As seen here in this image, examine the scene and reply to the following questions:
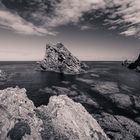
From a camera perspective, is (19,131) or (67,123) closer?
(19,131)

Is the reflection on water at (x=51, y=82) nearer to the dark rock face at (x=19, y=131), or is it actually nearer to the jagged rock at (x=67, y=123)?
the jagged rock at (x=67, y=123)

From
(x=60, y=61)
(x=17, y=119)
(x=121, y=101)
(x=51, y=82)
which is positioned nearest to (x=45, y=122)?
(x=17, y=119)

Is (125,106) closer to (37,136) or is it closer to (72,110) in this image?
(72,110)

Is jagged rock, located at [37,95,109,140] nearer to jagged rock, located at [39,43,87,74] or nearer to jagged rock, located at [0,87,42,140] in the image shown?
jagged rock, located at [0,87,42,140]

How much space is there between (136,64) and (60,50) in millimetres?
72140

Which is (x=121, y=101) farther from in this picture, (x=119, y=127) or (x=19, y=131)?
(x=19, y=131)

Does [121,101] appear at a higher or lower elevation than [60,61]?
lower

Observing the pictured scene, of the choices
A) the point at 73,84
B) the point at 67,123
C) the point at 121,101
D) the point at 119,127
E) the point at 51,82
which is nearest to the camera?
the point at 67,123

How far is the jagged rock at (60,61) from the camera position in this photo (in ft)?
361

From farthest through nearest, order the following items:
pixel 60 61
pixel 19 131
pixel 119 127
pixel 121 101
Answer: pixel 60 61 → pixel 121 101 → pixel 119 127 → pixel 19 131

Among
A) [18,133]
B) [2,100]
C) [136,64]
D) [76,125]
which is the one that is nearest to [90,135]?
[76,125]

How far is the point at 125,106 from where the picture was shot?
40.1m

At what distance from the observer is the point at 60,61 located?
115 m

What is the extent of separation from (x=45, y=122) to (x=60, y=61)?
94391 mm
